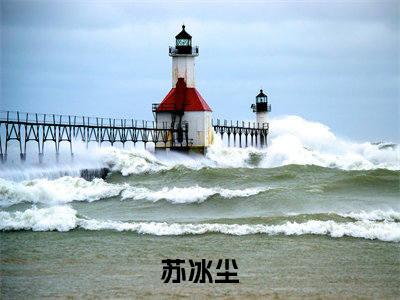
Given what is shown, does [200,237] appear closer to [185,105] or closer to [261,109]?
[185,105]

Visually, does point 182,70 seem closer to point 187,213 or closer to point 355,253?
point 187,213

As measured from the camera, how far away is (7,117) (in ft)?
94.3

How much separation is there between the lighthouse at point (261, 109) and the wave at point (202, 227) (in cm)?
4156

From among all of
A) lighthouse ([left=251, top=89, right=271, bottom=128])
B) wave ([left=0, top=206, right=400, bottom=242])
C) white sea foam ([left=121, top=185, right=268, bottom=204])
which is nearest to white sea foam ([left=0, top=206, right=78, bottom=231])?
wave ([left=0, top=206, right=400, bottom=242])

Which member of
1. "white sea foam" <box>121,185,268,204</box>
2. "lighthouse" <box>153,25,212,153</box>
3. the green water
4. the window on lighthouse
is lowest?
the green water

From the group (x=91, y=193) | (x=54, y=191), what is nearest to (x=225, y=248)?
(x=54, y=191)

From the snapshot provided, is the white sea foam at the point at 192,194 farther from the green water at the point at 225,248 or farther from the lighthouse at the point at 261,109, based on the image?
the lighthouse at the point at 261,109

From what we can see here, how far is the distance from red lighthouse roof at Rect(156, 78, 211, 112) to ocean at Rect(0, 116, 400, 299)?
14662mm

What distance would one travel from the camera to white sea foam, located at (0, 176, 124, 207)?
2305 centimetres

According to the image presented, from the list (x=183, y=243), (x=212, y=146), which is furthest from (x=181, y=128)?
(x=183, y=243)

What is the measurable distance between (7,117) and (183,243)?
1546 cm

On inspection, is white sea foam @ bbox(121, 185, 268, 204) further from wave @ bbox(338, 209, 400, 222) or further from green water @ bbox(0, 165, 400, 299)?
wave @ bbox(338, 209, 400, 222)

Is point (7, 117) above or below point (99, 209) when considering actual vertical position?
above

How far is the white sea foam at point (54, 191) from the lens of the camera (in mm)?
23047
